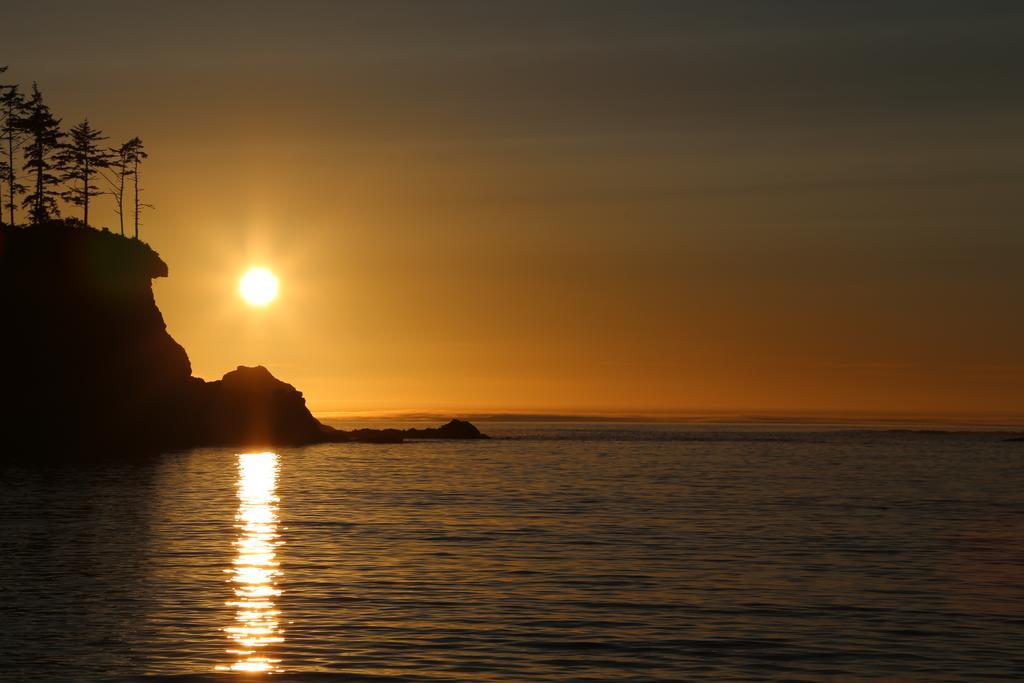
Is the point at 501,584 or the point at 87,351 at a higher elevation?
the point at 87,351

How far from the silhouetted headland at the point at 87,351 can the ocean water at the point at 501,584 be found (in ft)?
110

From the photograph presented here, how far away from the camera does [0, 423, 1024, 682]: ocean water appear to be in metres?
23.2

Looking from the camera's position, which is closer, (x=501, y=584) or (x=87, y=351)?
(x=501, y=584)

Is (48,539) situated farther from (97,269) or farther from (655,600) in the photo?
(97,269)

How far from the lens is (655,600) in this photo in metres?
30.6

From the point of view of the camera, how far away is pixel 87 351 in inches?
4107

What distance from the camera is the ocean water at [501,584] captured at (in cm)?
2323

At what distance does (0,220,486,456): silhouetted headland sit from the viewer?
100188 mm

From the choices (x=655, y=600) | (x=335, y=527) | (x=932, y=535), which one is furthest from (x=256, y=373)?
(x=655, y=600)

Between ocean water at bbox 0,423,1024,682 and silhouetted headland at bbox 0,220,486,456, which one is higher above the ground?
silhouetted headland at bbox 0,220,486,456

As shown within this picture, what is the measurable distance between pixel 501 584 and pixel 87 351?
80.5 meters

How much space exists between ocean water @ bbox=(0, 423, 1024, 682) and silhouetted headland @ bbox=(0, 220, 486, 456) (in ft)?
110

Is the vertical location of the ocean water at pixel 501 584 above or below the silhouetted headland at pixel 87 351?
below

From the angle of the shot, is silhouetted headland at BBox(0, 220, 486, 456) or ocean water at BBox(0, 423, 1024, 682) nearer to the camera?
ocean water at BBox(0, 423, 1024, 682)
